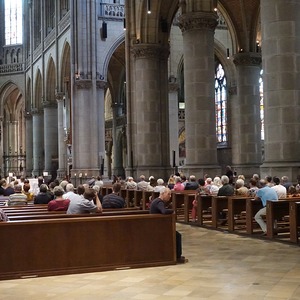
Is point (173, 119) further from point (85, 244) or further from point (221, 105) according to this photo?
point (85, 244)

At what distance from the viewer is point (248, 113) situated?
27.0 metres

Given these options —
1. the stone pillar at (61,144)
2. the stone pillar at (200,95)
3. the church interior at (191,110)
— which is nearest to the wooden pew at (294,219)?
the church interior at (191,110)

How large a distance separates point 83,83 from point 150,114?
39.2ft

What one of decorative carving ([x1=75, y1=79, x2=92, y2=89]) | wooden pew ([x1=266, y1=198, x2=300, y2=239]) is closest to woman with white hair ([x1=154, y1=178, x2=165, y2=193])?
wooden pew ([x1=266, y1=198, x2=300, y2=239])

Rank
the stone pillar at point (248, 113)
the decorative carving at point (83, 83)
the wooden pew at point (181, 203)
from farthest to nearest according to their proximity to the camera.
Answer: the decorative carving at point (83, 83)
the stone pillar at point (248, 113)
the wooden pew at point (181, 203)

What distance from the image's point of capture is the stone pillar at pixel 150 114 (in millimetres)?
→ 26625

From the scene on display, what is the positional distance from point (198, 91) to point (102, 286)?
567 inches

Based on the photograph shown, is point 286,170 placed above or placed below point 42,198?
above

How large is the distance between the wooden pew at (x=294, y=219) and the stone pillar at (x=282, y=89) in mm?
3550

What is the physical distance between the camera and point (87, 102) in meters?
37.5

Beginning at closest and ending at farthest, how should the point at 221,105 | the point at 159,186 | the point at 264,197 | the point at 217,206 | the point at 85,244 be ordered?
the point at 85,244
the point at 264,197
the point at 217,206
the point at 159,186
the point at 221,105

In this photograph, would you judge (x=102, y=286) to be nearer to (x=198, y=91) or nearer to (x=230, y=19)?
(x=198, y=91)

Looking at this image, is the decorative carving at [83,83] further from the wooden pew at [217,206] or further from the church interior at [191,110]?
the wooden pew at [217,206]

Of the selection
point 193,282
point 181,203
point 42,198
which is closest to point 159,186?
point 181,203
